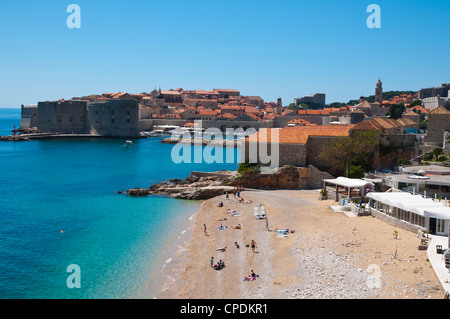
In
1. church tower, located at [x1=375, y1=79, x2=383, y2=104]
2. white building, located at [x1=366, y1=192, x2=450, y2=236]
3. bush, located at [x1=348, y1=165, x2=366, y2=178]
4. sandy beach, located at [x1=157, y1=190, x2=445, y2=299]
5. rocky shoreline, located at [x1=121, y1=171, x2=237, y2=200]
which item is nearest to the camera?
sandy beach, located at [x1=157, y1=190, x2=445, y2=299]

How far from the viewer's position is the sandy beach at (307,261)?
1160 cm

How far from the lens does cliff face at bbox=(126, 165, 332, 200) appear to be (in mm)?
26281

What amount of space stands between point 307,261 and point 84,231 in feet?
37.1

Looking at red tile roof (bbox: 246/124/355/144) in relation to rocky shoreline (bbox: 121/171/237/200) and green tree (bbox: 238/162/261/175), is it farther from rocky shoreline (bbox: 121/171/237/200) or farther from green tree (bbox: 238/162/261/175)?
rocky shoreline (bbox: 121/171/237/200)

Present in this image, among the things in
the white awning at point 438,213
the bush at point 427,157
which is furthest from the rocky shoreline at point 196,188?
the white awning at point 438,213

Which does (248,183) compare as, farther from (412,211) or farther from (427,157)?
(412,211)

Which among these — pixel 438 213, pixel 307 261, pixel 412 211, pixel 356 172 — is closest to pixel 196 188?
pixel 356 172

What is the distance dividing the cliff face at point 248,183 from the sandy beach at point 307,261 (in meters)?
6.06

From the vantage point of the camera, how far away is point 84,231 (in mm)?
19641

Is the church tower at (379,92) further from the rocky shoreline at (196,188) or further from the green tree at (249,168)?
the rocky shoreline at (196,188)

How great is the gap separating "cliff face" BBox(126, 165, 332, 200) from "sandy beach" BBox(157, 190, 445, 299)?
6.06 m

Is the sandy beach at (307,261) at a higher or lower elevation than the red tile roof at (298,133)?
lower

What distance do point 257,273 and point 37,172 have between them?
106 feet

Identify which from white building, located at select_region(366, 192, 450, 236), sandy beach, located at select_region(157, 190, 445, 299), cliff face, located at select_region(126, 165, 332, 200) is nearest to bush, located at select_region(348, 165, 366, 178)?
cliff face, located at select_region(126, 165, 332, 200)
